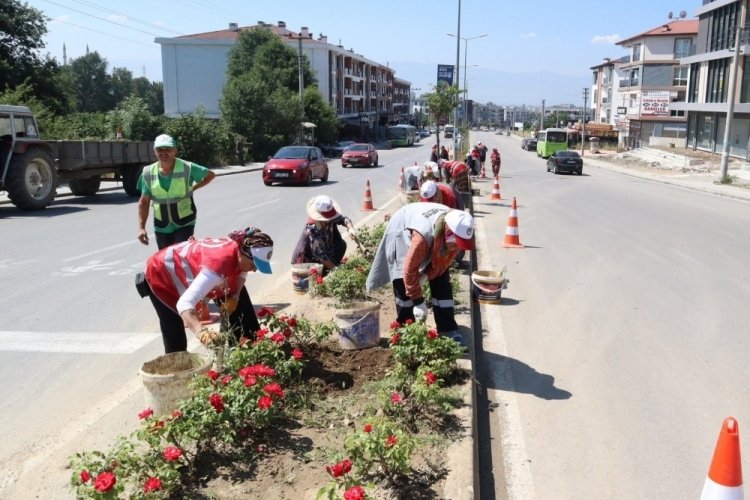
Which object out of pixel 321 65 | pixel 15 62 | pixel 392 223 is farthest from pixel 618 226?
pixel 321 65

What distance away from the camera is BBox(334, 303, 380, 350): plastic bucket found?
5.38 meters

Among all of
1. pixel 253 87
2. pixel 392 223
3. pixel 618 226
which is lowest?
pixel 618 226

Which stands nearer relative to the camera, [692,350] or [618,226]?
[692,350]

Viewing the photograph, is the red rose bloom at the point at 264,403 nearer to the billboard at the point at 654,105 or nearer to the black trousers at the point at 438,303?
the black trousers at the point at 438,303

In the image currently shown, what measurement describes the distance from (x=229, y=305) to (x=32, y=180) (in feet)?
45.2

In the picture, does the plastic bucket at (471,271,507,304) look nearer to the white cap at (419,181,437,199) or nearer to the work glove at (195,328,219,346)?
the white cap at (419,181,437,199)

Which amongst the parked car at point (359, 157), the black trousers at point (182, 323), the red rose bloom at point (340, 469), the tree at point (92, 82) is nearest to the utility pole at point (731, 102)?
the parked car at point (359, 157)

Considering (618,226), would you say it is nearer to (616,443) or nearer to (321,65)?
(616,443)

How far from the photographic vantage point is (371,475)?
3457 mm

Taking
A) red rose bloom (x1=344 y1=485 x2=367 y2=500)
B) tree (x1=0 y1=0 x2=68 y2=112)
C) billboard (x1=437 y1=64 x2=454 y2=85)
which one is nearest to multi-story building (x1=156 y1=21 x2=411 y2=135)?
tree (x1=0 y1=0 x2=68 y2=112)

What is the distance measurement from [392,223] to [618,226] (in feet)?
37.7

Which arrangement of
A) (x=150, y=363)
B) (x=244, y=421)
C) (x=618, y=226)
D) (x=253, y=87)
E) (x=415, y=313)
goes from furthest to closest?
1. (x=253, y=87)
2. (x=618, y=226)
3. (x=415, y=313)
4. (x=150, y=363)
5. (x=244, y=421)

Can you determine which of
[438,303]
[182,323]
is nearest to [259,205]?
[438,303]

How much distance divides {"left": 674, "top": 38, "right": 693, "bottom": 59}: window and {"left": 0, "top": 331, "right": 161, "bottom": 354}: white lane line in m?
78.5
